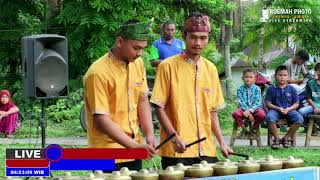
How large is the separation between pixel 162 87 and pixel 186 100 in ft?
0.64

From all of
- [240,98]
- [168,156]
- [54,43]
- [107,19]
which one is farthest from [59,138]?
[168,156]

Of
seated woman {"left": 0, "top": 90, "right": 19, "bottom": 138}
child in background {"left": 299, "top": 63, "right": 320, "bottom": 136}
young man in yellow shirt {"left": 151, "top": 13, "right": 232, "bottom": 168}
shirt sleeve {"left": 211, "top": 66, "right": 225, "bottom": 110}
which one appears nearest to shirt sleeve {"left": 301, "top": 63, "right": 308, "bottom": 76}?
child in background {"left": 299, "top": 63, "right": 320, "bottom": 136}

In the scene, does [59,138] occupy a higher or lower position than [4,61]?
lower

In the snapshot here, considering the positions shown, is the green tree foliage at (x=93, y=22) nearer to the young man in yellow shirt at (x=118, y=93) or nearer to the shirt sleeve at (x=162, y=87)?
the shirt sleeve at (x=162, y=87)

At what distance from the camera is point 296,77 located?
42.5ft

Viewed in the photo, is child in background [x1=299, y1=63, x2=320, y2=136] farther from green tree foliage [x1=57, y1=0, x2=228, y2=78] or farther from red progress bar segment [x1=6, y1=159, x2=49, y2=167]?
red progress bar segment [x1=6, y1=159, x2=49, y2=167]

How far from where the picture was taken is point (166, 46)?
10297mm

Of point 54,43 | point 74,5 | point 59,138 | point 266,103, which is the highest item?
point 74,5

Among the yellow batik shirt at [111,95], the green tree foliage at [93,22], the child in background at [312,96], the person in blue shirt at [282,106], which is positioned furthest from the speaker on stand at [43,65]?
the green tree foliage at [93,22]

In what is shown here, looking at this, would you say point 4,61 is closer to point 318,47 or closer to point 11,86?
point 11,86

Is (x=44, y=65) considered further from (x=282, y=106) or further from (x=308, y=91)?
(x=308, y=91)

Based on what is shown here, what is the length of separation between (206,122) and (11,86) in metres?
12.2

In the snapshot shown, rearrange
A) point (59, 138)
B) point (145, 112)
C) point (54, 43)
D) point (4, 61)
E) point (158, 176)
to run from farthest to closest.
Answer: point (4, 61) → point (59, 138) → point (54, 43) → point (145, 112) → point (158, 176)

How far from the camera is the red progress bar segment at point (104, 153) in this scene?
401cm
